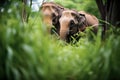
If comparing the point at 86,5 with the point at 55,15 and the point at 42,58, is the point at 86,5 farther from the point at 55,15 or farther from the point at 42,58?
the point at 42,58

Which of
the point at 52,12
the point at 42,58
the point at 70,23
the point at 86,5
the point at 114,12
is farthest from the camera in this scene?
the point at 86,5

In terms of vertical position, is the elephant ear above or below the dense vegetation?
below

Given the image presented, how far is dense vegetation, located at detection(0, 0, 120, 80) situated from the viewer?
2.73 metres

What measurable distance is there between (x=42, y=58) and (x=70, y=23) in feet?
24.7

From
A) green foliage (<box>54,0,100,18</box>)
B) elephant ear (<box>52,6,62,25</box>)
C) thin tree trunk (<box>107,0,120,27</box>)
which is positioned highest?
thin tree trunk (<box>107,0,120,27</box>)

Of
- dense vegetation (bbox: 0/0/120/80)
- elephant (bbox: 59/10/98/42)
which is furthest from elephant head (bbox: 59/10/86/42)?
dense vegetation (bbox: 0/0/120/80)

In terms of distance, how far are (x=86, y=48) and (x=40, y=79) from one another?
2.04 feet

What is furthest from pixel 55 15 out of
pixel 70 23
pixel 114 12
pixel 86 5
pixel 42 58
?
pixel 42 58

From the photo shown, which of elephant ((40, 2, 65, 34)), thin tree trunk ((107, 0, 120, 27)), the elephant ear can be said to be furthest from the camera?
the elephant ear

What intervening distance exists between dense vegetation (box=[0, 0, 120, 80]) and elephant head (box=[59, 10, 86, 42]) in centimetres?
629

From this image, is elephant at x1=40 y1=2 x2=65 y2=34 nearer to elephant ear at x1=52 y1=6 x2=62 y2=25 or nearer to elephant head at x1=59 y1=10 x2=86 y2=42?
elephant ear at x1=52 y1=6 x2=62 y2=25

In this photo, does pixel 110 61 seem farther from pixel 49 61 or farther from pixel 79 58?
pixel 49 61

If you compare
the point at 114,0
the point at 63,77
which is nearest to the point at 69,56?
the point at 63,77

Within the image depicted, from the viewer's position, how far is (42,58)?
2.77m
